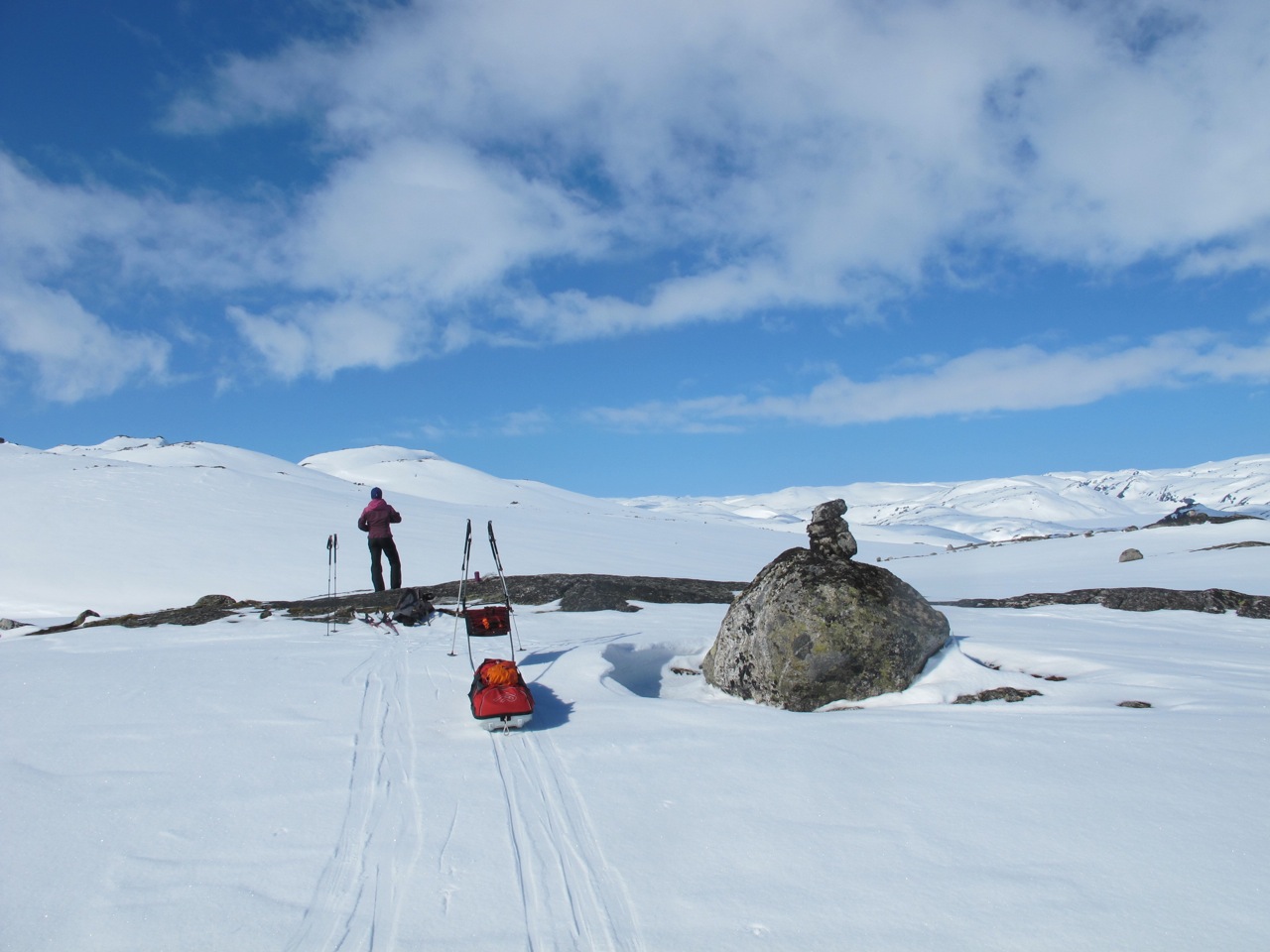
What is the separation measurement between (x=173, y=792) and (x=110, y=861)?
81 centimetres

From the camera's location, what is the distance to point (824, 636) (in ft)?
21.9

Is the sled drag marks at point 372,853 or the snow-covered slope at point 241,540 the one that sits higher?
the snow-covered slope at point 241,540

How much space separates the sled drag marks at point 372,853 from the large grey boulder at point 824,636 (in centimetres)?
317

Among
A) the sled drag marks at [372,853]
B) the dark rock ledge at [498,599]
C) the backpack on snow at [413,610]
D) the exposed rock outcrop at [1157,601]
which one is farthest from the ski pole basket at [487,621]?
the exposed rock outcrop at [1157,601]

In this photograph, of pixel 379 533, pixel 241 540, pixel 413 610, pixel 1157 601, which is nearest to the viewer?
pixel 413 610

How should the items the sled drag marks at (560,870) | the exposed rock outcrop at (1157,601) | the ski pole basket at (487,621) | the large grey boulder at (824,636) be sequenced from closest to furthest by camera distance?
the sled drag marks at (560,870)
the large grey boulder at (824,636)
the ski pole basket at (487,621)
the exposed rock outcrop at (1157,601)

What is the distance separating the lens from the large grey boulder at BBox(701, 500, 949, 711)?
21.6 feet

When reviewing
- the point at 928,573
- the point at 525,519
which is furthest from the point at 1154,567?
the point at 525,519

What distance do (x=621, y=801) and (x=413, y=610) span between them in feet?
24.1

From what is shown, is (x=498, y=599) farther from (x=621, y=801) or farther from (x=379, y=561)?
(x=621, y=801)

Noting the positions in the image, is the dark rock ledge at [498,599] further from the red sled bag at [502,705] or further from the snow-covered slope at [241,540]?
the red sled bag at [502,705]

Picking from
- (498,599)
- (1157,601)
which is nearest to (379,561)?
(498,599)

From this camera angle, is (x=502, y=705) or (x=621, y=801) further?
(x=502, y=705)

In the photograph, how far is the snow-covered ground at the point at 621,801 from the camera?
3.12 meters
